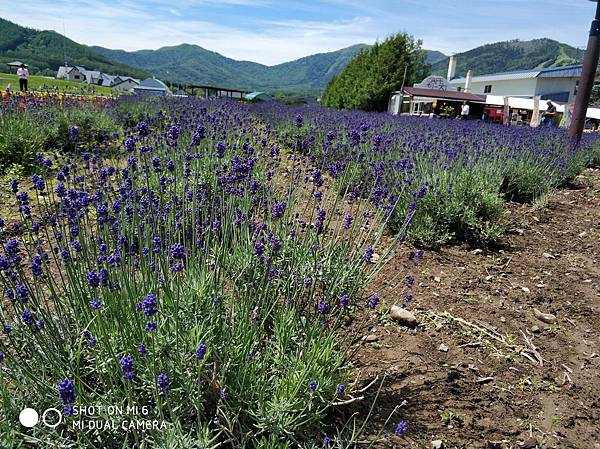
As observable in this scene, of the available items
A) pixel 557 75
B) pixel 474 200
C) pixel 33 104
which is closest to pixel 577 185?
pixel 474 200

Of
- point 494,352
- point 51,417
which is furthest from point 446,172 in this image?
point 51,417

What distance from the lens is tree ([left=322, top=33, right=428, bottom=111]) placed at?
3141 cm

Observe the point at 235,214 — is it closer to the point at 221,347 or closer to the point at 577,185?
the point at 221,347

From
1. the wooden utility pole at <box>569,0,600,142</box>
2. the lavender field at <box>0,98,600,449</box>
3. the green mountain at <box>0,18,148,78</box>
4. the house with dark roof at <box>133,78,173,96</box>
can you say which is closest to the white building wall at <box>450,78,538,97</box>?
the house with dark roof at <box>133,78,173,96</box>

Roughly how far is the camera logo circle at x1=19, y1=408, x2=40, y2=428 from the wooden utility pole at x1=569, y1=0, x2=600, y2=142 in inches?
394

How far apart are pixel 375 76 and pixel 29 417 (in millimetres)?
33099

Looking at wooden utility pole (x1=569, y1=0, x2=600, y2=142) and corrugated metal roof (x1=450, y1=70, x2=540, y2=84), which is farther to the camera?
corrugated metal roof (x1=450, y1=70, x2=540, y2=84)

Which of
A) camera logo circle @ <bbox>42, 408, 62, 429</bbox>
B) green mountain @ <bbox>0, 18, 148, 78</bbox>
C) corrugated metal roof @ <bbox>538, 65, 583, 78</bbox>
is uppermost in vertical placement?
green mountain @ <bbox>0, 18, 148, 78</bbox>

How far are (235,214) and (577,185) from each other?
7126 millimetres

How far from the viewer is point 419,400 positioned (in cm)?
220

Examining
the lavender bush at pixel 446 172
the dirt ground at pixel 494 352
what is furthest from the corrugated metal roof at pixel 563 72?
the dirt ground at pixel 494 352

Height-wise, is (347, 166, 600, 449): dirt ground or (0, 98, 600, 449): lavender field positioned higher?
(0, 98, 600, 449): lavender field

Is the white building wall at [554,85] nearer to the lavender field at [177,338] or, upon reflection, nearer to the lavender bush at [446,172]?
the lavender bush at [446,172]

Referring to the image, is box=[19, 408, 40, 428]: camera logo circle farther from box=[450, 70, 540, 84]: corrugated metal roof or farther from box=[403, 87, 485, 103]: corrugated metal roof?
box=[450, 70, 540, 84]: corrugated metal roof
